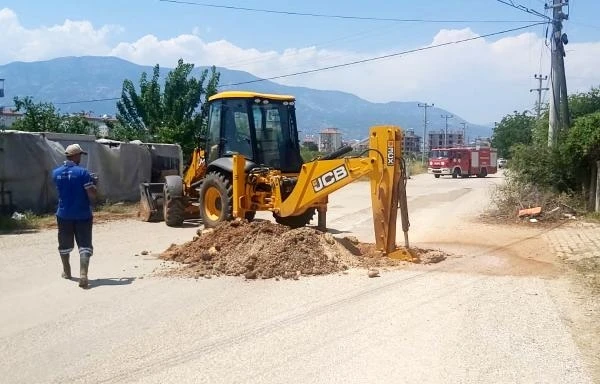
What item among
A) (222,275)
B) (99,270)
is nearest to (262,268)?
(222,275)

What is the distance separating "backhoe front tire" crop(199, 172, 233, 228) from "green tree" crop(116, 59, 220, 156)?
53.5 feet

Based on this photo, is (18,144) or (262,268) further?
(18,144)

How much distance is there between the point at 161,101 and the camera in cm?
3116

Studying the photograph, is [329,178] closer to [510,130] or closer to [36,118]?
[36,118]

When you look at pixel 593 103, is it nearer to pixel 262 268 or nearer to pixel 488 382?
pixel 262 268

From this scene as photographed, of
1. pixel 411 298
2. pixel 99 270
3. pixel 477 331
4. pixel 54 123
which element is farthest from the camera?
pixel 54 123

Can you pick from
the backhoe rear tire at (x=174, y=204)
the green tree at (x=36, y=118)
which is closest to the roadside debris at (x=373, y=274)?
the backhoe rear tire at (x=174, y=204)

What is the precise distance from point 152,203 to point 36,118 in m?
13.5

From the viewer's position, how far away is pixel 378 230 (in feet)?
31.8

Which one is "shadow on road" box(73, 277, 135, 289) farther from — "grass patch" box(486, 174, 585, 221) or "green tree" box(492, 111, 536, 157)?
"green tree" box(492, 111, 536, 157)

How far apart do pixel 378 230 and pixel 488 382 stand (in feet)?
16.0

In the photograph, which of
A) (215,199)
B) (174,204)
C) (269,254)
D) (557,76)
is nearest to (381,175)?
(269,254)

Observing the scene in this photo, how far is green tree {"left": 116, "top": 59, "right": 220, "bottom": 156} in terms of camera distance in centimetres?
3045

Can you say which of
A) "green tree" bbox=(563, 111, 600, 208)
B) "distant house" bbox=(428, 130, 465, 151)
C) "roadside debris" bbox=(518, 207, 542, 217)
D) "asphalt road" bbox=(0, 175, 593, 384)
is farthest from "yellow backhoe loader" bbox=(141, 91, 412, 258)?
"distant house" bbox=(428, 130, 465, 151)
